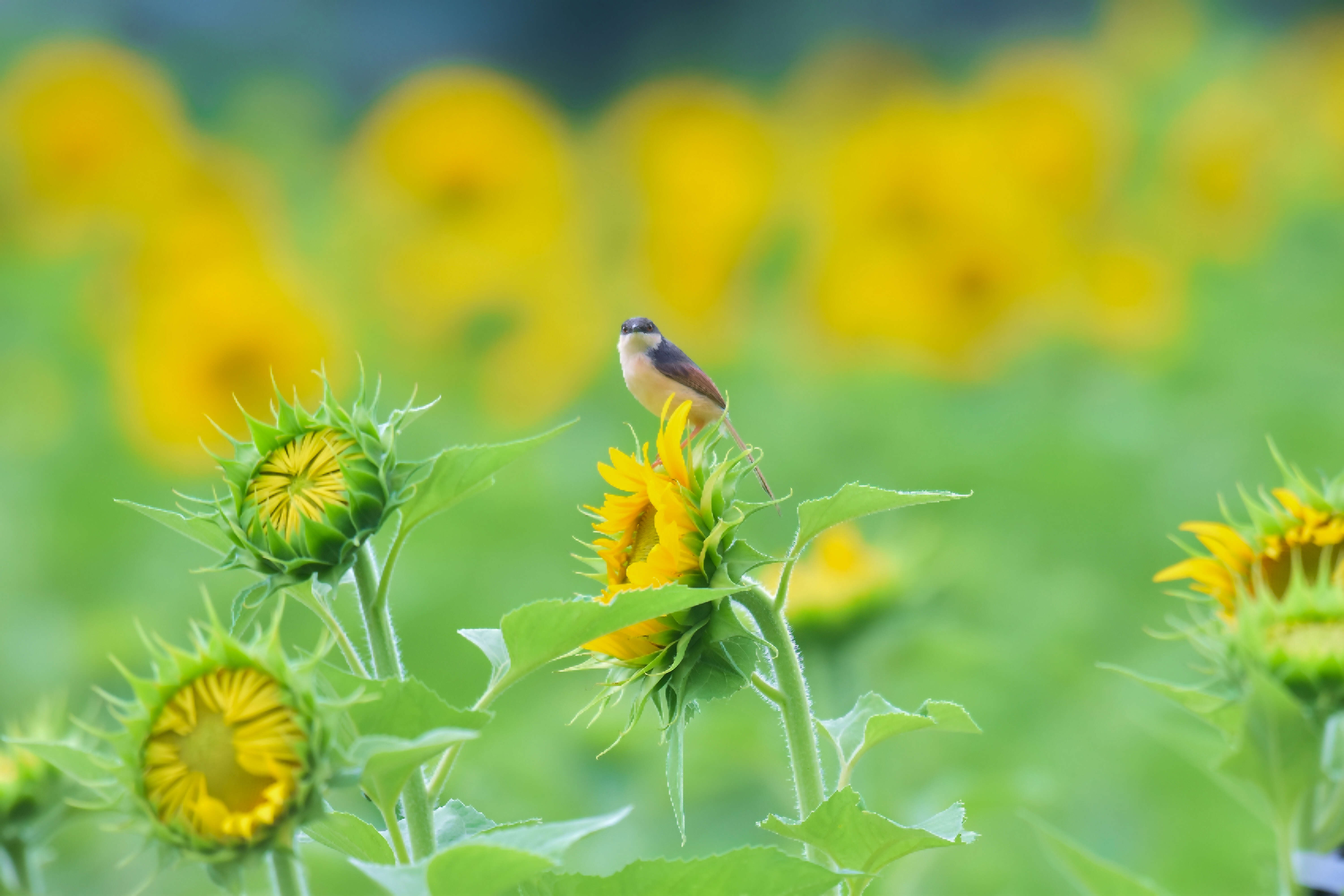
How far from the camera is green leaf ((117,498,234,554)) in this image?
2.90 ft

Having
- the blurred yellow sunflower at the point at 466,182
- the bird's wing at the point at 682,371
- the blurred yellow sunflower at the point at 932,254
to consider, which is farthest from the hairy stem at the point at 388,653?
the blurred yellow sunflower at the point at 466,182

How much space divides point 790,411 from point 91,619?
1962 mm

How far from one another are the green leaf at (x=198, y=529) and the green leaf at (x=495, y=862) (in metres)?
0.27

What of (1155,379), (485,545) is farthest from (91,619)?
(1155,379)

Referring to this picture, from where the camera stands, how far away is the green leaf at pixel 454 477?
2.78ft

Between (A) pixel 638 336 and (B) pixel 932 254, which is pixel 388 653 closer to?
(A) pixel 638 336

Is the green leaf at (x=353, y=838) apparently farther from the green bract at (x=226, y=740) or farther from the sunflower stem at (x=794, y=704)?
the sunflower stem at (x=794, y=704)

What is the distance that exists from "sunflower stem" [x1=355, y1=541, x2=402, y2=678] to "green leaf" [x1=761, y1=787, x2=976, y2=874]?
0.81 feet

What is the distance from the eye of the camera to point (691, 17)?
780 centimetres

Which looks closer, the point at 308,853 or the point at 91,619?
the point at 308,853

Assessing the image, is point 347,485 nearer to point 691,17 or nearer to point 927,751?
point 927,751

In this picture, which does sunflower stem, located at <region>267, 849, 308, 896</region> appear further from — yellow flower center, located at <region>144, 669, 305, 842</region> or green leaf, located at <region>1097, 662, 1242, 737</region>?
green leaf, located at <region>1097, 662, 1242, 737</region>

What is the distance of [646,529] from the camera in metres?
0.96

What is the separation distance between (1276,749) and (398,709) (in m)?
0.53
